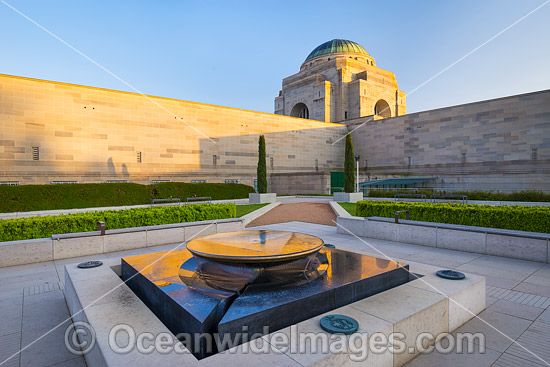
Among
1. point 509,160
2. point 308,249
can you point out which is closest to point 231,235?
point 308,249

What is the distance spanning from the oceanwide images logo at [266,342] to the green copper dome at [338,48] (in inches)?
2080

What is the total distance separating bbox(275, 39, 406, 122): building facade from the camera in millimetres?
44188

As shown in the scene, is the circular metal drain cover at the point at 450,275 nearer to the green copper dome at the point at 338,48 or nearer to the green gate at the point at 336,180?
the green gate at the point at 336,180

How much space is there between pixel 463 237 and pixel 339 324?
22.7ft

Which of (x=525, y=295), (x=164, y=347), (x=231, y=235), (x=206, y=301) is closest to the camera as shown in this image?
(x=164, y=347)

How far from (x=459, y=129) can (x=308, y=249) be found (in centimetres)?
3138

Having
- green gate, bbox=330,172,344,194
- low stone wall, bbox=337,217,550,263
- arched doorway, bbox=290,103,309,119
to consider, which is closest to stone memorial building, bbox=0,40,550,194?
green gate, bbox=330,172,344,194

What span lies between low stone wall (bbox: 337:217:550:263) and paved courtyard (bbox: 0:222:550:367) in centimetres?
30

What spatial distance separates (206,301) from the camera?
3500 mm

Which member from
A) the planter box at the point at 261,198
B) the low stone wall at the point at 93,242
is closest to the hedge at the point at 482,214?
the low stone wall at the point at 93,242

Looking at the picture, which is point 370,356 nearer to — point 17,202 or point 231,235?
point 231,235

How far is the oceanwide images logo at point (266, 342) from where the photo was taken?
2.69 meters

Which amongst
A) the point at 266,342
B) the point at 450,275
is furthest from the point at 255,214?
the point at 266,342

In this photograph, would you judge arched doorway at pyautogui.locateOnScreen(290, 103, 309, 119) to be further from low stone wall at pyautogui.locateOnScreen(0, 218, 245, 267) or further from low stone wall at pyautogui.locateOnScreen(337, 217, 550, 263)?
low stone wall at pyautogui.locateOnScreen(0, 218, 245, 267)
